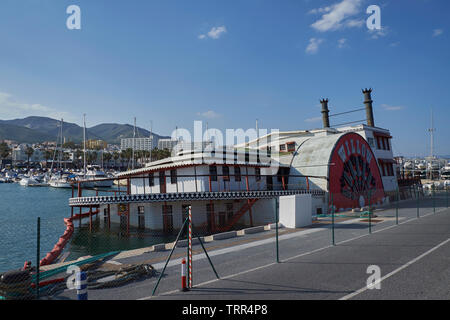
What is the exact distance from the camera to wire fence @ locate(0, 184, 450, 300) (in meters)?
8.03

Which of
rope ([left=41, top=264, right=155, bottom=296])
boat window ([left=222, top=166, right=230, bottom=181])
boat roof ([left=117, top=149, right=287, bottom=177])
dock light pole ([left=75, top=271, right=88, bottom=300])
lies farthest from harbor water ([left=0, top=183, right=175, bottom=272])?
dock light pole ([left=75, top=271, right=88, bottom=300])

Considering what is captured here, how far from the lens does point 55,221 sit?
31594 millimetres

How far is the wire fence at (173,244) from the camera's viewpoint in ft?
26.3

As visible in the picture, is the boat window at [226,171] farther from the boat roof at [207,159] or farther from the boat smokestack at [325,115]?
the boat smokestack at [325,115]

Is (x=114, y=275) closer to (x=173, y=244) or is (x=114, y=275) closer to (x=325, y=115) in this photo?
(x=173, y=244)

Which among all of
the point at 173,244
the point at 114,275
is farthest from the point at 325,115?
the point at 114,275

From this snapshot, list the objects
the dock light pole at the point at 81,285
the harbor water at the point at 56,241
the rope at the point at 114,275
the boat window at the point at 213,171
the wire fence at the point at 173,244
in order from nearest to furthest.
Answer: the dock light pole at the point at 81,285
the wire fence at the point at 173,244
the rope at the point at 114,275
the harbor water at the point at 56,241
the boat window at the point at 213,171

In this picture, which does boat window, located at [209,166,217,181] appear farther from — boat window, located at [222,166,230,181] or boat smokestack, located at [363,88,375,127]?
boat smokestack, located at [363,88,375,127]

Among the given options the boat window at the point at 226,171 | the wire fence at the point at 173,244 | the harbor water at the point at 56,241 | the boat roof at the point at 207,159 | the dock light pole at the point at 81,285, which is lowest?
the harbor water at the point at 56,241

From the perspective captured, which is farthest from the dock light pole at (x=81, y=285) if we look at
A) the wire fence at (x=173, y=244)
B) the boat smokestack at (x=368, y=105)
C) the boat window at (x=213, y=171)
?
the boat smokestack at (x=368, y=105)

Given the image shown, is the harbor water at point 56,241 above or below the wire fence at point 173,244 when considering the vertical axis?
below
